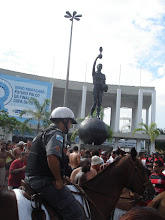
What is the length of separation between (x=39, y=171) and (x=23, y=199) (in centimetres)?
37

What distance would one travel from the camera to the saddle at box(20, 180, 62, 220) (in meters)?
2.77

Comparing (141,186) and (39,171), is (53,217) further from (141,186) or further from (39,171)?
(141,186)

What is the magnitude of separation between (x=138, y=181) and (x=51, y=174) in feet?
4.93

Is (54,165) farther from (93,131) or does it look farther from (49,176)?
(93,131)

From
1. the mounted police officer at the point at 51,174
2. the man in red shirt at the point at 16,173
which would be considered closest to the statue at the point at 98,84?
the man in red shirt at the point at 16,173

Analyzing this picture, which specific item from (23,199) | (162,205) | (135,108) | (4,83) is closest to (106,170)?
(162,205)

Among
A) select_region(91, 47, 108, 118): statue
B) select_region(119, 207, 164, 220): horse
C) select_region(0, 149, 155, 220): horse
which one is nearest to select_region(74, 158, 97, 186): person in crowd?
select_region(0, 149, 155, 220): horse

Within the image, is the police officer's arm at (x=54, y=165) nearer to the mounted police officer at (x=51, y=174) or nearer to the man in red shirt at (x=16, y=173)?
the mounted police officer at (x=51, y=174)

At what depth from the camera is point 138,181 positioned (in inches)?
150

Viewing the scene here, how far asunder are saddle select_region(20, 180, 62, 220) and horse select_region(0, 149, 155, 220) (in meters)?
0.60

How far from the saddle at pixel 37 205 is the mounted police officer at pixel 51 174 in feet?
0.16

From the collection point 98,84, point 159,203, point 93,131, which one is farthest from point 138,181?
point 98,84

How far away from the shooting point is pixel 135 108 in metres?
50.1

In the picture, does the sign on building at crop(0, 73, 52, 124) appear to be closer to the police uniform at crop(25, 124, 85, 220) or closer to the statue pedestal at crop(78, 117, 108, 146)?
the statue pedestal at crop(78, 117, 108, 146)
